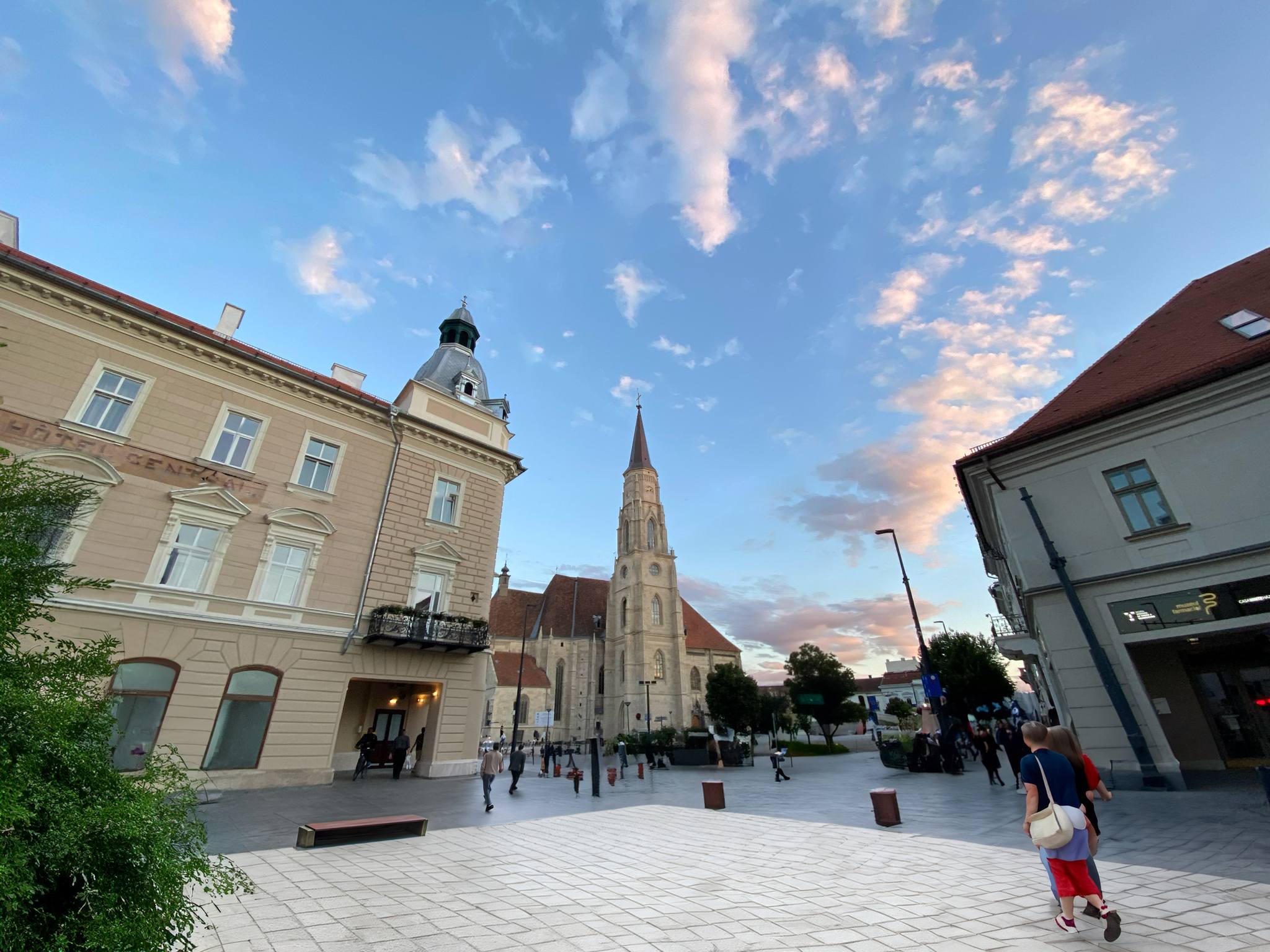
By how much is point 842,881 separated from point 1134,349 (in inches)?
680

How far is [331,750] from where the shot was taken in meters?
16.0

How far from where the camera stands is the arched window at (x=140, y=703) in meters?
13.1

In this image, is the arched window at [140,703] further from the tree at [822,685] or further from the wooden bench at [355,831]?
the tree at [822,685]

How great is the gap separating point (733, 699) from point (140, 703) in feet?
121

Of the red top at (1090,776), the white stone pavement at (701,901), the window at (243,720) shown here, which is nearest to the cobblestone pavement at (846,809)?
the white stone pavement at (701,901)

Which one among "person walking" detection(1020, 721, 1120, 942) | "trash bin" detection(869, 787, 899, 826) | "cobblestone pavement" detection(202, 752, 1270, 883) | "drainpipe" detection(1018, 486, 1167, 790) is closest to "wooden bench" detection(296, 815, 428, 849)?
"cobblestone pavement" detection(202, 752, 1270, 883)

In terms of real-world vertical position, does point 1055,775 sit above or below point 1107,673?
below

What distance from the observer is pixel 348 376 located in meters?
20.9

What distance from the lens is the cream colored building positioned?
45.8 feet

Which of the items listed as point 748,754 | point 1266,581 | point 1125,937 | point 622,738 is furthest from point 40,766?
point 622,738

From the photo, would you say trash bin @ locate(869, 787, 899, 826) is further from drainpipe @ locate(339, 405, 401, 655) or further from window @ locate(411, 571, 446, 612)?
drainpipe @ locate(339, 405, 401, 655)

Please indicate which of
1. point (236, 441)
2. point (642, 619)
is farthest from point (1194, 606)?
point (642, 619)

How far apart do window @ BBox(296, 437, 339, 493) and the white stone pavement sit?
12.9m

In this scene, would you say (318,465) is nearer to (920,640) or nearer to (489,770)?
(489,770)
